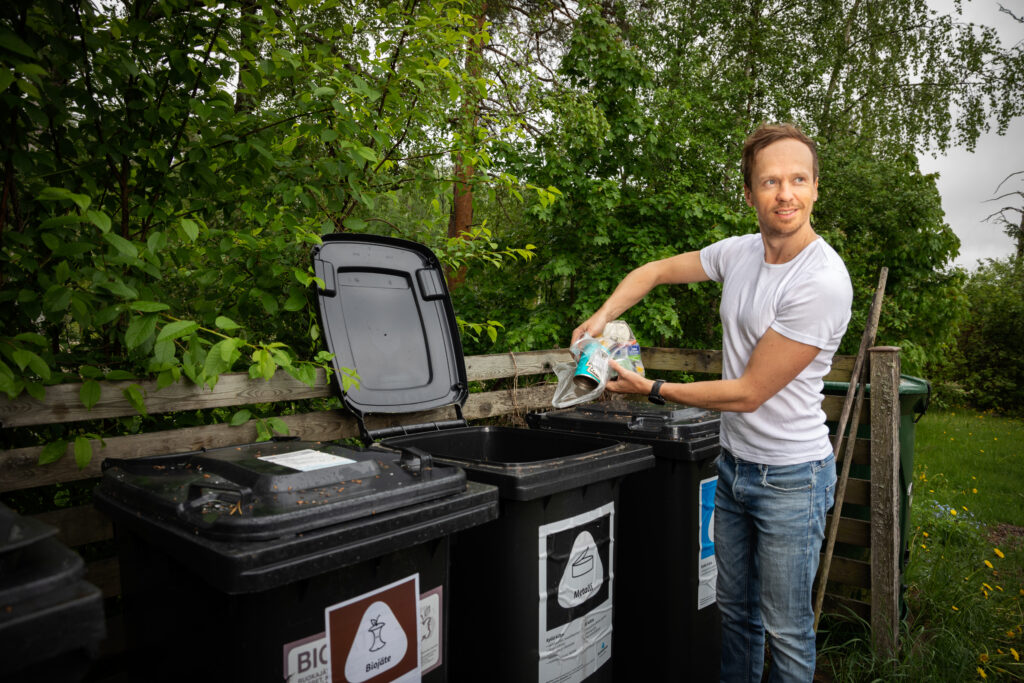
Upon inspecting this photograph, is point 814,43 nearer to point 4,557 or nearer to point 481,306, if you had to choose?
point 481,306

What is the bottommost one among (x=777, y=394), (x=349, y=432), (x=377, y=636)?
(x=377, y=636)

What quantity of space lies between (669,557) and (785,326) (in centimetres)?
112

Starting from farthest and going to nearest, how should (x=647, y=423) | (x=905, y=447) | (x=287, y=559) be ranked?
(x=905, y=447), (x=647, y=423), (x=287, y=559)

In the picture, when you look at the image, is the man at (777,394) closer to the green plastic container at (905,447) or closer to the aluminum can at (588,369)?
the aluminum can at (588,369)

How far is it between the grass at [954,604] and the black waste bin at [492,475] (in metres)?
1.28

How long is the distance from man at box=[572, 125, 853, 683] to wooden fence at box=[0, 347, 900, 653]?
1.12 meters

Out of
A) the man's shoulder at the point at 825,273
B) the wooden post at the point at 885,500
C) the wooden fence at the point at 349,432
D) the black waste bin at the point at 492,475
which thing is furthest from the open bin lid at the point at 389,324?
the wooden post at the point at 885,500

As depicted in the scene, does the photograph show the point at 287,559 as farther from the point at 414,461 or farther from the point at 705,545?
the point at 705,545

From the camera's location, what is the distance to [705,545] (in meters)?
2.46

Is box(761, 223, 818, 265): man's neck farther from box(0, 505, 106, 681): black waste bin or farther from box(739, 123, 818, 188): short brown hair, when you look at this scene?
box(0, 505, 106, 681): black waste bin

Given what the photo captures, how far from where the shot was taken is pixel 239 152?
2156 millimetres

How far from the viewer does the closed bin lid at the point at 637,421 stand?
2438 millimetres

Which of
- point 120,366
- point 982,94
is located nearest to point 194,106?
point 120,366

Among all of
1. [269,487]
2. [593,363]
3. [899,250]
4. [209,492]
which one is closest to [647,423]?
[593,363]
